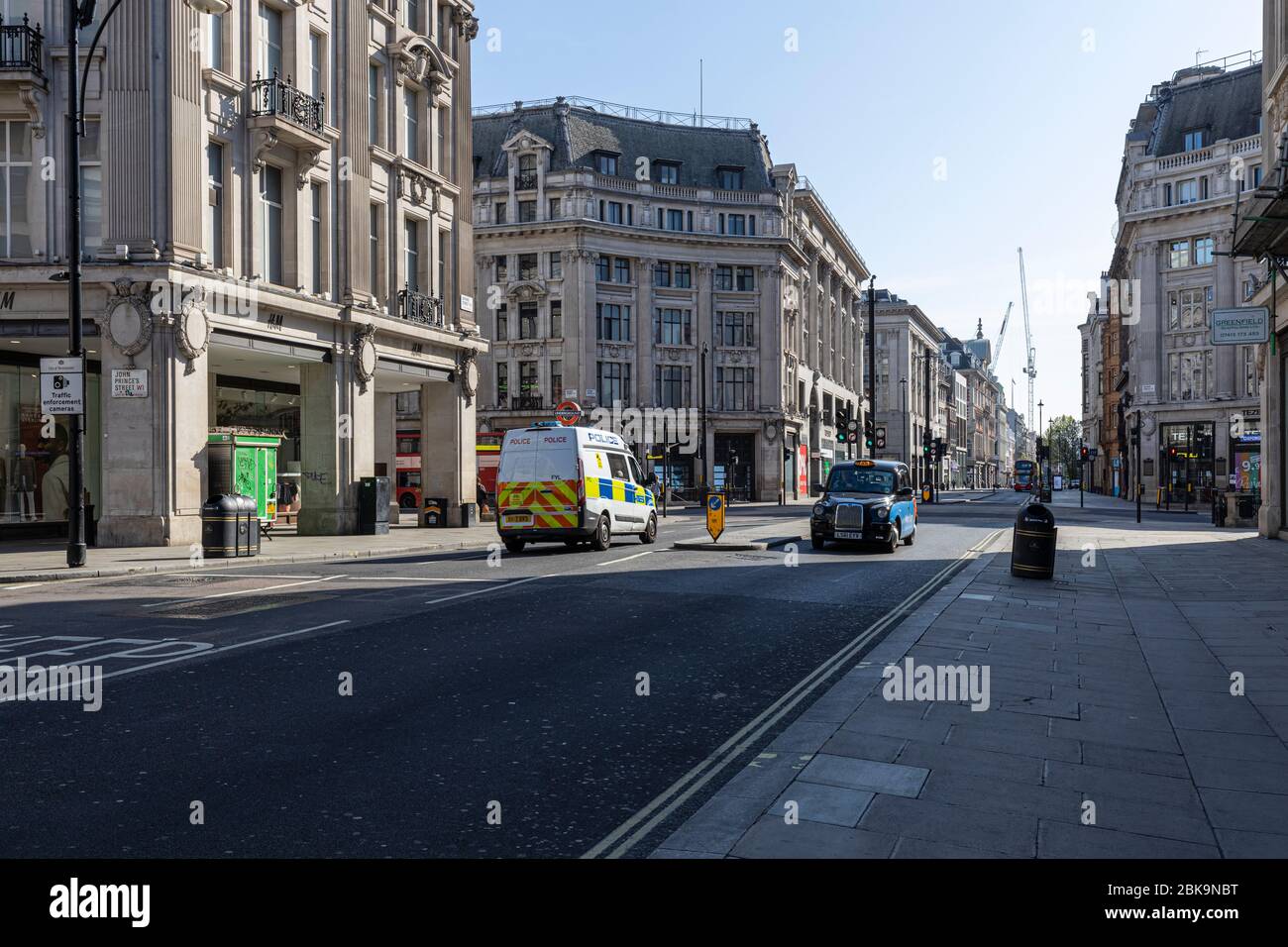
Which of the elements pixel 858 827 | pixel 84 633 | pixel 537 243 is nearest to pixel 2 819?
pixel 858 827

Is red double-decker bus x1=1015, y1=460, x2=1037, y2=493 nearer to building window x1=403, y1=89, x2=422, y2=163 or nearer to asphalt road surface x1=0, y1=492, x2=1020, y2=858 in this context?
building window x1=403, y1=89, x2=422, y2=163

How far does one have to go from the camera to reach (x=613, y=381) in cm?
6303

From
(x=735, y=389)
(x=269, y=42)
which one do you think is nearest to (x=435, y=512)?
(x=269, y=42)

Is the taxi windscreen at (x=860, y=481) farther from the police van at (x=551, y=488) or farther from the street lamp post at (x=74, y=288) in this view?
the street lamp post at (x=74, y=288)

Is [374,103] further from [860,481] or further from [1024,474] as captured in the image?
[1024,474]

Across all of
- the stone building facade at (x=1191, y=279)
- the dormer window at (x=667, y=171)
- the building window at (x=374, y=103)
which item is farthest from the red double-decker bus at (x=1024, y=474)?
the building window at (x=374, y=103)

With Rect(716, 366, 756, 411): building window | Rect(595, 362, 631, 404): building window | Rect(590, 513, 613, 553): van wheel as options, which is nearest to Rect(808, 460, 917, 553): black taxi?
Rect(590, 513, 613, 553): van wheel

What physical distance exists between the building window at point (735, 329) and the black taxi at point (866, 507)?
43.8 metres

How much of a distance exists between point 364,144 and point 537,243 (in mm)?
33465

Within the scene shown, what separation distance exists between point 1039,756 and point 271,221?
957 inches

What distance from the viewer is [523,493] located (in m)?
21.0

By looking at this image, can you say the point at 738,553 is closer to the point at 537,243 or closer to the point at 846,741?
the point at 846,741

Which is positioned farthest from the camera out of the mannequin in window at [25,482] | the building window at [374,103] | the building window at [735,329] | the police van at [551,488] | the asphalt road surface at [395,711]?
the building window at [735,329]

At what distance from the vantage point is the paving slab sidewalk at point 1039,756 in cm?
434
